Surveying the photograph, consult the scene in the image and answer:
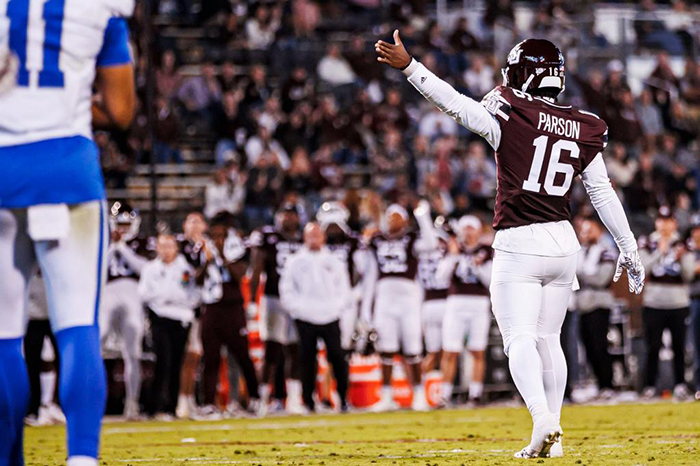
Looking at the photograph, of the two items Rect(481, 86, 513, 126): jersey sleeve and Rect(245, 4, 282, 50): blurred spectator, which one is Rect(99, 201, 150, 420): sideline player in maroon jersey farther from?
Rect(481, 86, 513, 126): jersey sleeve

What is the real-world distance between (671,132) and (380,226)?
25.7ft

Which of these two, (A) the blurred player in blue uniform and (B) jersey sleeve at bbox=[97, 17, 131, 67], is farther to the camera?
(B) jersey sleeve at bbox=[97, 17, 131, 67]

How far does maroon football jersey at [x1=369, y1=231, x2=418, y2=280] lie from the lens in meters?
15.3

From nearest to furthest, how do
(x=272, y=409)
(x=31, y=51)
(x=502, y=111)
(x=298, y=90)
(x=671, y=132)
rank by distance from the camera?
(x=31, y=51)
(x=502, y=111)
(x=272, y=409)
(x=298, y=90)
(x=671, y=132)

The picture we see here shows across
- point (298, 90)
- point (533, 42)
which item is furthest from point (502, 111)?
point (298, 90)

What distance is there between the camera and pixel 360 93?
20922 millimetres

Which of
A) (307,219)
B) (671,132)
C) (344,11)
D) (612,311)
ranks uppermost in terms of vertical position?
(344,11)

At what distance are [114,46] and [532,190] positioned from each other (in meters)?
3.12

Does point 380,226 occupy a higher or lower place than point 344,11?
lower

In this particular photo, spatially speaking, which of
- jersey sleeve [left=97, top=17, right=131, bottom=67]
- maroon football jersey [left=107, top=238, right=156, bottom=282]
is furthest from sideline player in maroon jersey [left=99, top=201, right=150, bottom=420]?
jersey sleeve [left=97, top=17, right=131, bottom=67]

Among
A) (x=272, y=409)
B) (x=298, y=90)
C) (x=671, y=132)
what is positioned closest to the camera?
(x=272, y=409)

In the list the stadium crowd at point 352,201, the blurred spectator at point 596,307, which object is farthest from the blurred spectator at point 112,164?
the blurred spectator at point 596,307

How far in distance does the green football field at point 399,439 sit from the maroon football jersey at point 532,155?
1.30 meters

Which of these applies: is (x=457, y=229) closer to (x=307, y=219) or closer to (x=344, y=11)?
(x=307, y=219)
